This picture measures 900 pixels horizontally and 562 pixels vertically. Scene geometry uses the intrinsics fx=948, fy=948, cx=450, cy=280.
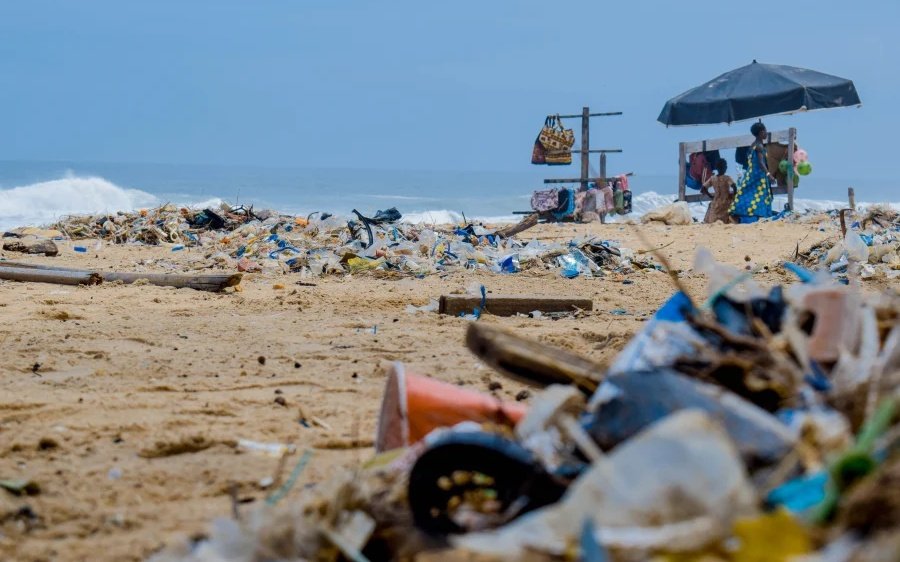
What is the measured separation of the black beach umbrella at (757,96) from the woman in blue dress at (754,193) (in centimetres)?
42

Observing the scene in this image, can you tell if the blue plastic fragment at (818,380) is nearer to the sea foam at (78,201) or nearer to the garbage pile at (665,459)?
the garbage pile at (665,459)

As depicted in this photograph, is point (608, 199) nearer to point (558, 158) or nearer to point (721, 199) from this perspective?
point (558, 158)

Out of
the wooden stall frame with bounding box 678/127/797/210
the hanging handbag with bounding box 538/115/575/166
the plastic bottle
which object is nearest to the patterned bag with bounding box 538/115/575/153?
the hanging handbag with bounding box 538/115/575/166

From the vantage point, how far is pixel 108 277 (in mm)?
8320

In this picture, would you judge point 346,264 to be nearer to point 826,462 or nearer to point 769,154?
point 826,462

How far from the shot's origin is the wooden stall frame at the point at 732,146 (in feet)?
52.7

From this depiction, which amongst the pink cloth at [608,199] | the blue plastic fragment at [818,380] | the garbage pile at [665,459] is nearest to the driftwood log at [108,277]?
the garbage pile at [665,459]

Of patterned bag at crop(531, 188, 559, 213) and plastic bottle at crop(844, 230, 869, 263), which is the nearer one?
plastic bottle at crop(844, 230, 869, 263)

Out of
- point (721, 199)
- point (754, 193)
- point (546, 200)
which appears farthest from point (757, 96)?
point (546, 200)

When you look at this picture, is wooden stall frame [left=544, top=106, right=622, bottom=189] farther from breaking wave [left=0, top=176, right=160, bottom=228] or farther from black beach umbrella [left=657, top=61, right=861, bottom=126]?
breaking wave [left=0, top=176, right=160, bottom=228]

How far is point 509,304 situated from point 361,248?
149 inches

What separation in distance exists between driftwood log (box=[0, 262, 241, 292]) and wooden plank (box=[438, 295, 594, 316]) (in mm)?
2191

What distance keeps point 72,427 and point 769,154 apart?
14855 millimetres

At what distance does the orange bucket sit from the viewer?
241 cm
